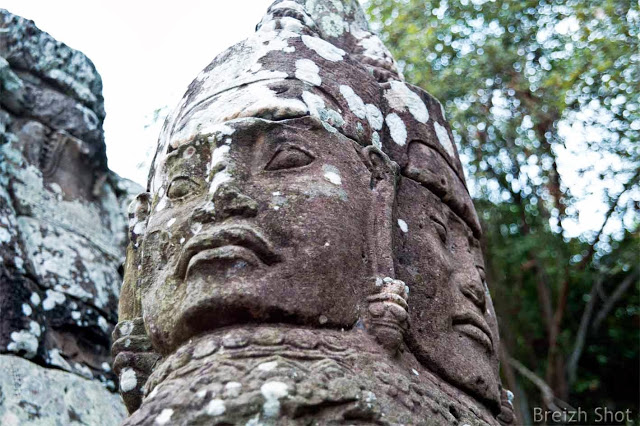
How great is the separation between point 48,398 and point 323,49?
2.50 metres

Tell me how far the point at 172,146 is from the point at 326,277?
1115mm

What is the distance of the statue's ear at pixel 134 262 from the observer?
13.1 ft

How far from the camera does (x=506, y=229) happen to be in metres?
11.0

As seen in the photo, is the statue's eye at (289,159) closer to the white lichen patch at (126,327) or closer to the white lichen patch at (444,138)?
the white lichen patch at (126,327)

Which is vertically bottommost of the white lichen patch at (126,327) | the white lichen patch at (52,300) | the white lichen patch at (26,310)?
the white lichen patch at (126,327)

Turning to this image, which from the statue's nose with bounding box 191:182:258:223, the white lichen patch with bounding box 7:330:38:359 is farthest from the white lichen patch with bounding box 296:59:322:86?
the white lichen patch with bounding box 7:330:38:359

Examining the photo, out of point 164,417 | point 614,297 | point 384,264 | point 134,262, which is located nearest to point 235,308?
point 164,417

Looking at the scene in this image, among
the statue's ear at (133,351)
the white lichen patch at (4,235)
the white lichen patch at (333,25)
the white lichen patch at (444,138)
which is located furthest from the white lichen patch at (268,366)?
the white lichen patch at (4,235)

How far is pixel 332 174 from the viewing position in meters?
3.69

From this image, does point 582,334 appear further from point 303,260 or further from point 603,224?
point 303,260

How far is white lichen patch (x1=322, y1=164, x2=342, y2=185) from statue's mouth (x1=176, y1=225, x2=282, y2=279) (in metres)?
0.47

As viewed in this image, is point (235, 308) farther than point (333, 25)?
No

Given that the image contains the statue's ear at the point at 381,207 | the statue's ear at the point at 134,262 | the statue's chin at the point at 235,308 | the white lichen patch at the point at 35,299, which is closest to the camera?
the statue's chin at the point at 235,308

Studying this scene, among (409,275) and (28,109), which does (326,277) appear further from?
(28,109)
